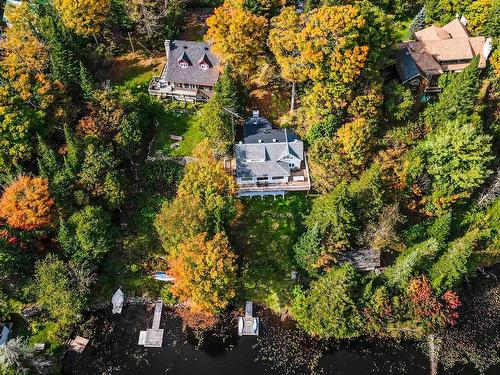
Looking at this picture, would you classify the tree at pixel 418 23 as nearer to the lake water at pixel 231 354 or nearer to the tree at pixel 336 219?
the tree at pixel 336 219

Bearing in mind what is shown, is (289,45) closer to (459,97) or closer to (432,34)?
(459,97)

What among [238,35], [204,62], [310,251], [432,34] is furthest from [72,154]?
[432,34]

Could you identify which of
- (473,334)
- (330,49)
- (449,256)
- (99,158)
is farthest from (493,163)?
(99,158)

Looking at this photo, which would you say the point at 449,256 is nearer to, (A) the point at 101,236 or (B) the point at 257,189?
(B) the point at 257,189

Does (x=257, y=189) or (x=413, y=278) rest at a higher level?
(x=257, y=189)

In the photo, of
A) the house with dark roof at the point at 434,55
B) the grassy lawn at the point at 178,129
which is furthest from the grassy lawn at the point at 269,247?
the house with dark roof at the point at 434,55

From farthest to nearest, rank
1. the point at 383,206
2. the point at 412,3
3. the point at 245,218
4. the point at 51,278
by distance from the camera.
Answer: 1. the point at 412,3
2. the point at 245,218
3. the point at 383,206
4. the point at 51,278
